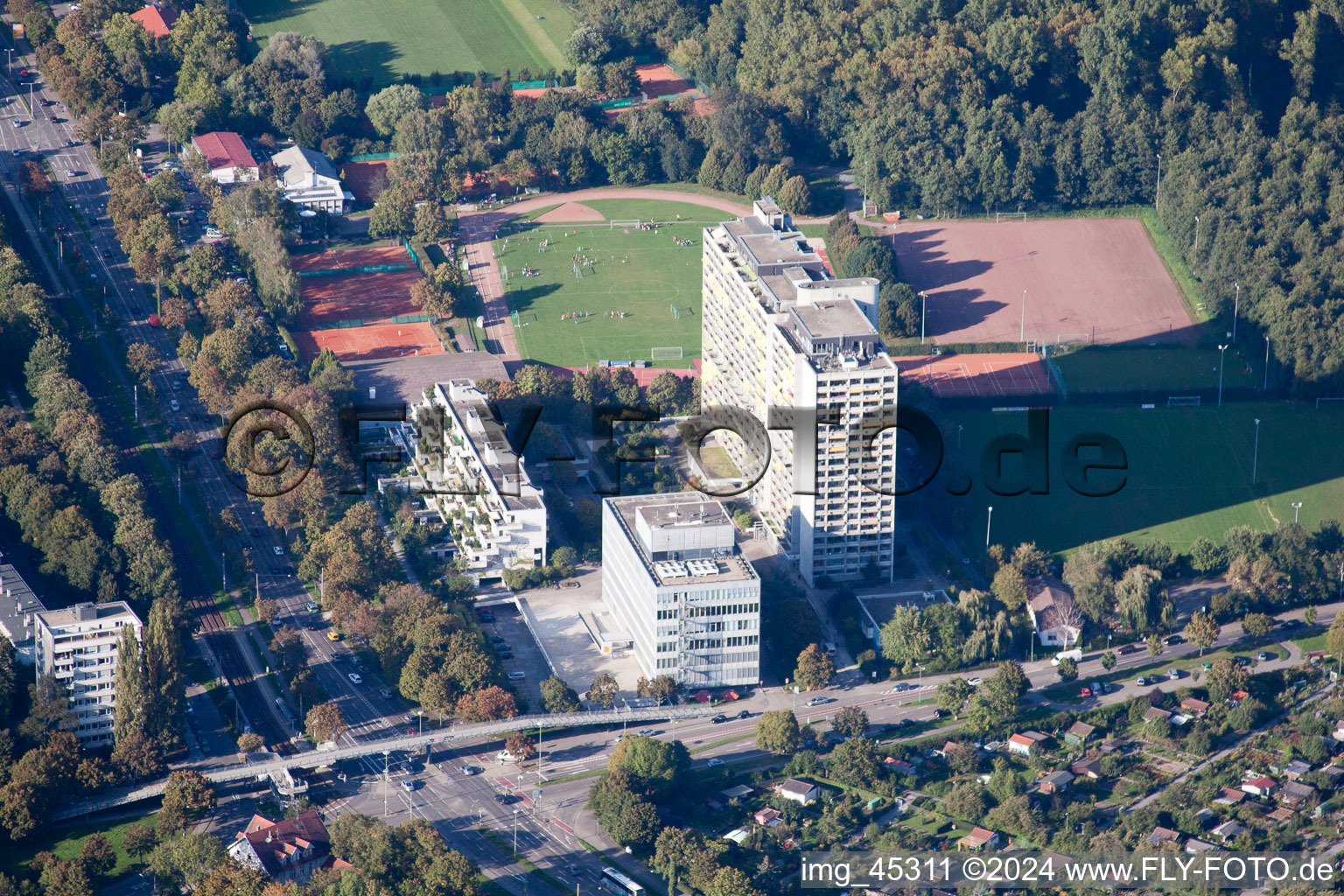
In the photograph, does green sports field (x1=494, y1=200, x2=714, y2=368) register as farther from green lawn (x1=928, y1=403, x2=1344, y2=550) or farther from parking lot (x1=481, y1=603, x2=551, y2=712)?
parking lot (x1=481, y1=603, x2=551, y2=712)

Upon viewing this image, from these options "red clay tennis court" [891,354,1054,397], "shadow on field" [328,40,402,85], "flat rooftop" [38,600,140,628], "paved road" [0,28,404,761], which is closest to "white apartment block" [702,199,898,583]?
"red clay tennis court" [891,354,1054,397]

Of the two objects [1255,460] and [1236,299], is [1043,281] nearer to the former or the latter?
[1236,299]

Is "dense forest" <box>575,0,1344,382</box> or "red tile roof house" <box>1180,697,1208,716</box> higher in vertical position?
"dense forest" <box>575,0,1344,382</box>

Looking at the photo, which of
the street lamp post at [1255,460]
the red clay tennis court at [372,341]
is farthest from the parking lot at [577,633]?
the street lamp post at [1255,460]

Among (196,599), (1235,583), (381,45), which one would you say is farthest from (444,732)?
(381,45)

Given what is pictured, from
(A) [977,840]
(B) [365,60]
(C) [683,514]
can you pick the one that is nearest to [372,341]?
(C) [683,514]

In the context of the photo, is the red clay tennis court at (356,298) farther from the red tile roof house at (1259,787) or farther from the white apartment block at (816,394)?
the red tile roof house at (1259,787)
